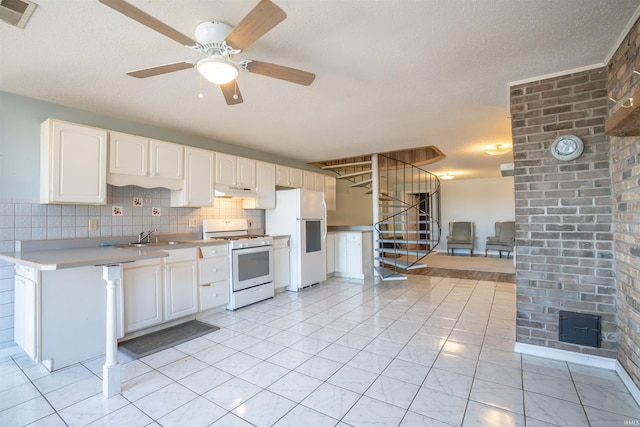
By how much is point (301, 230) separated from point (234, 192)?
118 cm

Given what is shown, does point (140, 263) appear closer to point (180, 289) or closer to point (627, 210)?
point (180, 289)

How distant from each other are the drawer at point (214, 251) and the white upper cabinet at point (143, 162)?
0.80 meters

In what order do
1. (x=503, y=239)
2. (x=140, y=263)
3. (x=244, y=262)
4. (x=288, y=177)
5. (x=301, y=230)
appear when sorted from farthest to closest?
(x=503, y=239) < (x=288, y=177) < (x=301, y=230) < (x=244, y=262) < (x=140, y=263)

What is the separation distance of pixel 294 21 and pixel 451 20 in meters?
0.91

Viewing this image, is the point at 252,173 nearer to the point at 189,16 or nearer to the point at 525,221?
the point at 189,16

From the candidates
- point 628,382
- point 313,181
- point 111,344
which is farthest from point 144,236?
point 628,382

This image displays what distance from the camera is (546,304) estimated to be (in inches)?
90.7

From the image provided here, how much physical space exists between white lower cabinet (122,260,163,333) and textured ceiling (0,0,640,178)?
1601 millimetres

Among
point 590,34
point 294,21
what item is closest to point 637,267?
point 590,34

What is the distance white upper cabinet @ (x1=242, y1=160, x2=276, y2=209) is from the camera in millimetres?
4340

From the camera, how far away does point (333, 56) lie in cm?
203

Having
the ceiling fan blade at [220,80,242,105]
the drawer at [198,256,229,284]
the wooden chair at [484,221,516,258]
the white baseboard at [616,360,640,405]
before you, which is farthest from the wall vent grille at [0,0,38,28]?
the wooden chair at [484,221,516,258]

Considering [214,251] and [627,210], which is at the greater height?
[627,210]

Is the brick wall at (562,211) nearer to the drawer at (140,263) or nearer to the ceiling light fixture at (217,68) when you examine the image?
the ceiling light fixture at (217,68)
